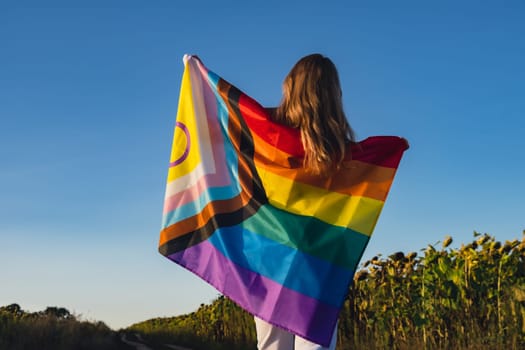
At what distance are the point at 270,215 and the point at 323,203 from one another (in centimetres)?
37

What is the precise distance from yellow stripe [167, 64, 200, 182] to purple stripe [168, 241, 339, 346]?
0.70m

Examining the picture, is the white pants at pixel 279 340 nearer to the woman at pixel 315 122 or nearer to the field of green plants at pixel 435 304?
the woman at pixel 315 122

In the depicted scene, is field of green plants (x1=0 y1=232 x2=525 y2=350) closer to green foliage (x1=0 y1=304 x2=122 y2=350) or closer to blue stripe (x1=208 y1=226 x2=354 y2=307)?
green foliage (x1=0 y1=304 x2=122 y2=350)

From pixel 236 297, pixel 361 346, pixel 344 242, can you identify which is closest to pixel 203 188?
pixel 236 297

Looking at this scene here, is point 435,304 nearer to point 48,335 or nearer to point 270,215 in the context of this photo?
point 270,215

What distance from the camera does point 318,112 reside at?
13.1 feet

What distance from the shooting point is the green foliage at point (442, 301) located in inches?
277

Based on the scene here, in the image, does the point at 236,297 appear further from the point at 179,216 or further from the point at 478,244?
the point at 478,244

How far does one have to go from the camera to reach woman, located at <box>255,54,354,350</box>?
13.0 feet

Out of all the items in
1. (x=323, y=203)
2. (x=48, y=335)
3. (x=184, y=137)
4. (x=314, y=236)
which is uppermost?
(x=184, y=137)

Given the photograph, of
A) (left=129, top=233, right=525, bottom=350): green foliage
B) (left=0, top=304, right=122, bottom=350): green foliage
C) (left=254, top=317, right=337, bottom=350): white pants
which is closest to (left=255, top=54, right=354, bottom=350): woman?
(left=254, top=317, right=337, bottom=350): white pants

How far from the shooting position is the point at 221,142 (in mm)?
4910

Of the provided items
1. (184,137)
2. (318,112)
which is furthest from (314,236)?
(184,137)

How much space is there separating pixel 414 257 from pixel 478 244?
0.95 m
